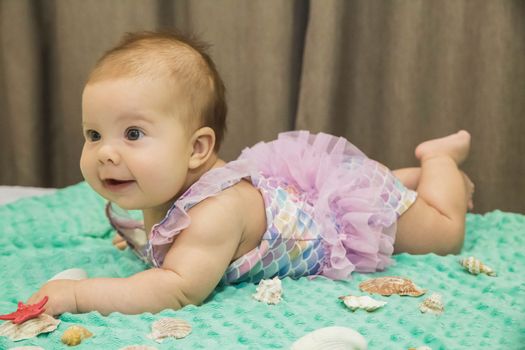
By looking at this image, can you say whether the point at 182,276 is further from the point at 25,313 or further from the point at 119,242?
the point at 119,242

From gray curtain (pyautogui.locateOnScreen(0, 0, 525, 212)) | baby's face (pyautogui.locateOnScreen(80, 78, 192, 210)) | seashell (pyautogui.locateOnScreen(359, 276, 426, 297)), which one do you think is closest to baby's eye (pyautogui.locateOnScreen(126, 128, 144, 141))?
baby's face (pyautogui.locateOnScreen(80, 78, 192, 210))

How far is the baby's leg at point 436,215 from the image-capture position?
54.2 inches

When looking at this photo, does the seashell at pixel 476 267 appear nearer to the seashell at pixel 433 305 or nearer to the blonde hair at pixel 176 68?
the seashell at pixel 433 305

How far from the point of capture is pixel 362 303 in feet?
3.51

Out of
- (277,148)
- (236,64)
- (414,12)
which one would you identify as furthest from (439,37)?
(277,148)

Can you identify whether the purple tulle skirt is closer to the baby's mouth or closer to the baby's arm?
the baby's arm

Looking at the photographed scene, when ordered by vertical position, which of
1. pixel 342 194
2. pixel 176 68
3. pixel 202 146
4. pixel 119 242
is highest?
pixel 176 68

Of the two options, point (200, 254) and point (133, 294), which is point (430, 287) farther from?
point (133, 294)

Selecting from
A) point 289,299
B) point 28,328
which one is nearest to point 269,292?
point 289,299

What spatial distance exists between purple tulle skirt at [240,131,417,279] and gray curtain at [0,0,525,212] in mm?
587

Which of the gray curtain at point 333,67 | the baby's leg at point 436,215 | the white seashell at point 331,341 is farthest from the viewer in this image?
the gray curtain at point 333,67

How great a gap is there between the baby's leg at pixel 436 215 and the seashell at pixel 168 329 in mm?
584

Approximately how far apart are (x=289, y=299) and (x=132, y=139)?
373 mm

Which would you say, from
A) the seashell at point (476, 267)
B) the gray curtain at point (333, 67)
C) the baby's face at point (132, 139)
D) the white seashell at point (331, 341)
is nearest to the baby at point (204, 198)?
the baby's face at point (132, 139)
